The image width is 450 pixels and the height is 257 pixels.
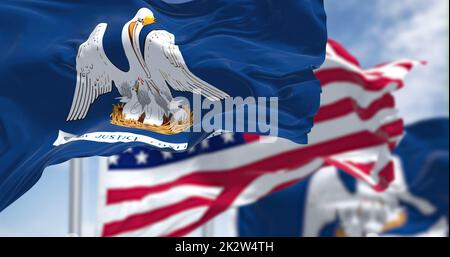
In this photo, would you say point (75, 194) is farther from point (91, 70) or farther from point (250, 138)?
point (250, 138)

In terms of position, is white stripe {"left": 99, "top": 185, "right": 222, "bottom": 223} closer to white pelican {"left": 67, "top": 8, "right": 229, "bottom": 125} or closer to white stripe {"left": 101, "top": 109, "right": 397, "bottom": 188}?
white stripe {"left": 101, "top": 109, "right": 397, "bottom": 188}

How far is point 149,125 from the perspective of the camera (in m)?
6.64

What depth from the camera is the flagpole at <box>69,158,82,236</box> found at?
9.12 meters

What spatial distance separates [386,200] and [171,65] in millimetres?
11859

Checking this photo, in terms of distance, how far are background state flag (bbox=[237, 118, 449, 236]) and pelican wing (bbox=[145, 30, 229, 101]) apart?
9.10m

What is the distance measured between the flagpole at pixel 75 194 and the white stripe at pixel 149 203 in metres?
1.19

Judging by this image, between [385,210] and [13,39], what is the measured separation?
1249 centimetres

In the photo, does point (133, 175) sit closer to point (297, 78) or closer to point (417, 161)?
point (297, 78)

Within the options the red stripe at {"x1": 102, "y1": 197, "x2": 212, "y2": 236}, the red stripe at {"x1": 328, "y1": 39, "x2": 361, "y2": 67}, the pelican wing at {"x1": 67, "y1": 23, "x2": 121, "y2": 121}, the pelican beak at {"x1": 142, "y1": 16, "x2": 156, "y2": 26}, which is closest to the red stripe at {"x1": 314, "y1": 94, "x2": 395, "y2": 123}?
the red stripe at {"x1": 328, "y1": 39, "x2": 361, "y2": 67}

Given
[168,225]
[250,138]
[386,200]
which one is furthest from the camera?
[386,200]

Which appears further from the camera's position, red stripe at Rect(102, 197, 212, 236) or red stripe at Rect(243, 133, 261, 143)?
red stripe at Rect(243, 133, 261, 143)

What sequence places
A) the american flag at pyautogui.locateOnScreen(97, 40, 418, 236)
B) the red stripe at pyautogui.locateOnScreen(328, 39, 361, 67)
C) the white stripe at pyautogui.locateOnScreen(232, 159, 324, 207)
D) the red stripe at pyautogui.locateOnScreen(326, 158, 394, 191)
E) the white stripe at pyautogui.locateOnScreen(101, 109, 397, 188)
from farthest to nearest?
the red stripe at pyautogui.locateOnScreen(326, 158, 394, 191) → the red stripe at pyautogui.locateOnScreen(328, 39, 361, 67) → the white stripe at pyautogui.locateOnScreen(101, 109, 397, 188) → the white stripe at pyautogui.locateOnScreen(232, 159, 324, 207) → the american flag at pyautogui.locateOnScreen(97, 40, 418, 236)

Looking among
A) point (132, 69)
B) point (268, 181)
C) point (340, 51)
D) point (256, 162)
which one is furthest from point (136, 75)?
point (340, 51)

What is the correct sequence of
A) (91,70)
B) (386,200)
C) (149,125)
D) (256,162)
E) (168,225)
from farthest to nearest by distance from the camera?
(386,200), (256,162), (168,225), (149,125), (91,70)
